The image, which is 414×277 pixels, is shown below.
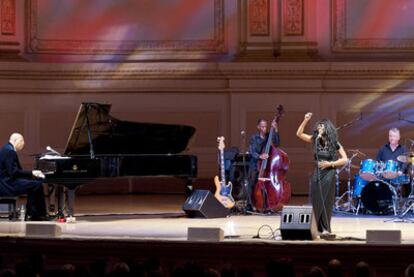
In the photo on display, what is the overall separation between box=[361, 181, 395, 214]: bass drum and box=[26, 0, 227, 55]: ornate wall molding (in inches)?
184

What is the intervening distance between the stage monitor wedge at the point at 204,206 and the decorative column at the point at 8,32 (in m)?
5.28

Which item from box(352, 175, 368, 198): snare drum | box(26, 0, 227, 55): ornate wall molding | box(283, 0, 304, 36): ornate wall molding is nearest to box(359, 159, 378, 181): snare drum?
box(352, 175, 368, 198): snare drum

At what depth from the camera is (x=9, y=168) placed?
440 inches

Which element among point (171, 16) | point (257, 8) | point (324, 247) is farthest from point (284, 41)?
point (324, 247)

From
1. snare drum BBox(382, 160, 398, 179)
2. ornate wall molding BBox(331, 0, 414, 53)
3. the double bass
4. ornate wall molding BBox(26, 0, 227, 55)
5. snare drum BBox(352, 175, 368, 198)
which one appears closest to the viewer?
snare drum BBox(382, 160, 398, 179)

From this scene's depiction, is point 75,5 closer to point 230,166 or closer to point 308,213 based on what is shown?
point 230,166

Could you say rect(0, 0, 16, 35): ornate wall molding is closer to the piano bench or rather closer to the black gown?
the piano bench

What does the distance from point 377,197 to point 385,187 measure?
22 cm

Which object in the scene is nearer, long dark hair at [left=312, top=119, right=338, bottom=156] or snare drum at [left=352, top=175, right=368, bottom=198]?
long dark hair at [left=312, top=119, right=338, bottom=156]

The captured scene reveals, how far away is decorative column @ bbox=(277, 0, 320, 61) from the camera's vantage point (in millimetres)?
15664

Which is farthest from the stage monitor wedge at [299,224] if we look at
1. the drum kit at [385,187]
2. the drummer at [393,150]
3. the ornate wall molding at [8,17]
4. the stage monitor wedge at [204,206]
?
the ornate wall molding at [8,17]

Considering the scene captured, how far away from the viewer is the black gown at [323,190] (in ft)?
31.1

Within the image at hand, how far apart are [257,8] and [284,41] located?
2.33 ft

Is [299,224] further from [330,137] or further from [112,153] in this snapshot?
[112,153]
